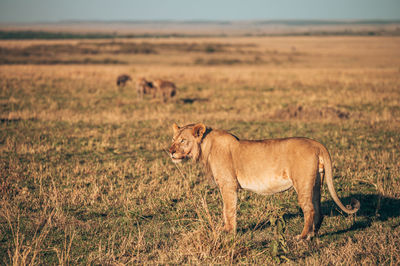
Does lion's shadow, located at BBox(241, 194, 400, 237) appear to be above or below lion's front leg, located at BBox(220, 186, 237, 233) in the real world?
below

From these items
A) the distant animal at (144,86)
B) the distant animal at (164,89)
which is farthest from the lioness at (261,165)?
the distant animal at (144,86)

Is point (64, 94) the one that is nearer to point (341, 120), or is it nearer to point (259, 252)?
point (341, 120)

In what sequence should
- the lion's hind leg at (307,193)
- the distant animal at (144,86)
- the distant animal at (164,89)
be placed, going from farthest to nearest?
1. the distant animal at (144,86)
2. the distant animal at (164,89)
3. the lion's hind leg at (307,193)

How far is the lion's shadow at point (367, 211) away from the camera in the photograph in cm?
655

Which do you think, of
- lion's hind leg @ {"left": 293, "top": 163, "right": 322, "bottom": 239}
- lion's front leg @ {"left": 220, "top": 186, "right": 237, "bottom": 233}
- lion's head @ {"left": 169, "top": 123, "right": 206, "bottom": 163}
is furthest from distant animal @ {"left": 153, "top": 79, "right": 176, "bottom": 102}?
lion's hind leg @ {"left": 293, "top": 163, "right": 322, "bottom": 239}

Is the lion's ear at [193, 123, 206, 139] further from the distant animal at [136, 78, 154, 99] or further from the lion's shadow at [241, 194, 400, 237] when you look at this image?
the distant animal at [136, 78, 154, 99]

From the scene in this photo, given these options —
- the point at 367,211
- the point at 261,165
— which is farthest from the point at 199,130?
the point at 367,211

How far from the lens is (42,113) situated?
57.3 ft

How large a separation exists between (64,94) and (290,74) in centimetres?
2120

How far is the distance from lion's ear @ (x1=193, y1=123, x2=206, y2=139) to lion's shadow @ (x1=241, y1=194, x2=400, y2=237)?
68.6 inches

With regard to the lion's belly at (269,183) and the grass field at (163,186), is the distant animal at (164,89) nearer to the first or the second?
the grass field at (163,186)

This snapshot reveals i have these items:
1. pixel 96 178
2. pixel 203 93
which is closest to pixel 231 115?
pixel 203 93

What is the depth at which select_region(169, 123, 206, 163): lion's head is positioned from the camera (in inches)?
225

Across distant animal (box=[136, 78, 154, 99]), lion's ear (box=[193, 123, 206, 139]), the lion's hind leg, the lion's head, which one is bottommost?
distant animal (box=[136, 78, 154, 99])
